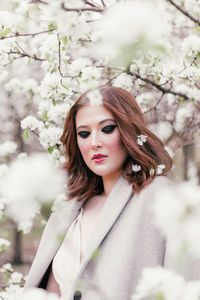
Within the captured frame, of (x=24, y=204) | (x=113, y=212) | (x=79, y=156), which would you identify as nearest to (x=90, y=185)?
(x=79, y=156)

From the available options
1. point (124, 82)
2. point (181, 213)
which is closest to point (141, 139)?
point (124, 82)

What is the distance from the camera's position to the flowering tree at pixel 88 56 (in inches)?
32.7

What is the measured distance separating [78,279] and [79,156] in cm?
65

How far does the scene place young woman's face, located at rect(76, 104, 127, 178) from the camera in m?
1.76

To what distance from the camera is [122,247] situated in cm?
166

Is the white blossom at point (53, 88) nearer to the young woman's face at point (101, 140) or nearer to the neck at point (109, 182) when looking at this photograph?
the young woman's face at point (101, 140)

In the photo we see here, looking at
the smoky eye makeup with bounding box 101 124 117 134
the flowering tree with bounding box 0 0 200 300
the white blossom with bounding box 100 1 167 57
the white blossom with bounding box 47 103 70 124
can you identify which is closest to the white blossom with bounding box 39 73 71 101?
the flowering tree with bounding box 0 0 200 300

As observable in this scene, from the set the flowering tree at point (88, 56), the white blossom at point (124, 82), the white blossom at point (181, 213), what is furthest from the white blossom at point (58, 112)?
the white blossom at point (181, 213)

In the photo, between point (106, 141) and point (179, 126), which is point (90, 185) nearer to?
point (106, 141)

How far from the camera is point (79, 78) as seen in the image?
2.15 metres

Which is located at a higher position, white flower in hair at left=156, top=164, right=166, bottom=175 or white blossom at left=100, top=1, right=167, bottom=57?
white blossom at left=100, top=1, right=167, bottom=57

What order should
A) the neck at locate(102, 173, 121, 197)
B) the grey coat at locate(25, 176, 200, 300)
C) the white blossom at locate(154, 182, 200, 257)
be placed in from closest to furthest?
the white blossom at locate(154, 182, 200, 257) → the grey coat at locate(25, 176, 200, 300) → the neck at locate(102, 173, 121, 197)

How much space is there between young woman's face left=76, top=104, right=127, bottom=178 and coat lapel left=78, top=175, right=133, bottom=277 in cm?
8

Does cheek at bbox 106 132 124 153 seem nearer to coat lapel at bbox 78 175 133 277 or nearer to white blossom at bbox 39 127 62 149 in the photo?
coat lapel at bbox 78 175 133 277
